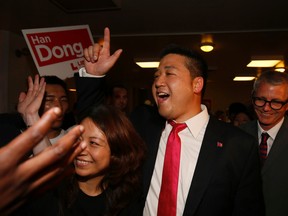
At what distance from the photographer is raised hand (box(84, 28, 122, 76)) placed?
1.80 meters

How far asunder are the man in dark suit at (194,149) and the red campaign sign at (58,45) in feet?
2.05

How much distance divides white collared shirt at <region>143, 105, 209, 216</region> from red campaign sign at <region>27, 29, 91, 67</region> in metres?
1.24

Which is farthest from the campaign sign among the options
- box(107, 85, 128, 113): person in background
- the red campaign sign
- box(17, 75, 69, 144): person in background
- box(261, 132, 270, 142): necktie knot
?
box(107, 85, 128, 113): person in background

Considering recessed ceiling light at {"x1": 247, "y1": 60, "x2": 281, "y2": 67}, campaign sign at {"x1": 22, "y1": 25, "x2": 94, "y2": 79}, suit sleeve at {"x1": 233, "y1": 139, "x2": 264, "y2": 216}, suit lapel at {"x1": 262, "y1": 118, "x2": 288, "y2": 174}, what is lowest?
suit sleeve at {"x1": 233, "y1": 139, "x2": 264, "y2": 216}

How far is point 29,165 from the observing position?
0.51 meters

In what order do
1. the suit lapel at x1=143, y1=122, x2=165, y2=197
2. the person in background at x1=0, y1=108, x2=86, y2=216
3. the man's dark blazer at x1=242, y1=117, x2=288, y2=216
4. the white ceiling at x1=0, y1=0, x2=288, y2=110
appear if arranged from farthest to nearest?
the white ceiling at x1=0, y1=0, x2=288, y2=110, the man's dark blazer at x1=242, y1=117, x2=288, y2=216, the suit lapel at x1=143, y1=122, x2=165, y2=197, the person in background at x1=0, y1=108, x2=86, y2=216

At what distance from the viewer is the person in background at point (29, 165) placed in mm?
477

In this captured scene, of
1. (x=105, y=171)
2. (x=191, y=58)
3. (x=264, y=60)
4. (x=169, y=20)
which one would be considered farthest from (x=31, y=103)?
(x=264, y=60)

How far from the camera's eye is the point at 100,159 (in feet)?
5.24

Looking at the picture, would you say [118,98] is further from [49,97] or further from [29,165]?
[29,165]

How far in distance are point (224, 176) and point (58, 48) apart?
178 cm

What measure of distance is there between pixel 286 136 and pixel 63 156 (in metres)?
2.12

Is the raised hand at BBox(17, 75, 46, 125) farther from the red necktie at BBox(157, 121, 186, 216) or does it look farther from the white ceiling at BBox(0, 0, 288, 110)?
the white ceiling at BBox(0, 0, 288, 110)

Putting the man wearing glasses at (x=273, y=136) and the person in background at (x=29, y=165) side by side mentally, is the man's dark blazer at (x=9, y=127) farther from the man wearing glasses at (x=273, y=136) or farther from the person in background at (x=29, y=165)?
the man wearing glasses at (x=273, y=136)
